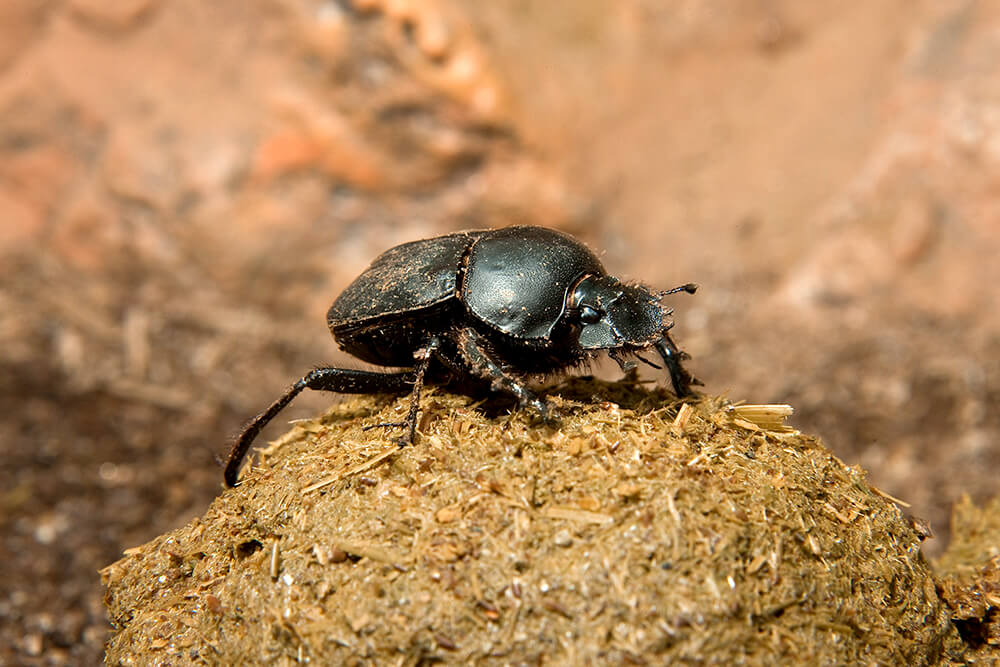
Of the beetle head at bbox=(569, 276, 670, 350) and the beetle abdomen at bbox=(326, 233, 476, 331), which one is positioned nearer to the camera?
the beetle head at bbox=(569, 276, 670, 350)

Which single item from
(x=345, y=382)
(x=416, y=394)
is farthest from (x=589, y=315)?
(x=345, y=382)

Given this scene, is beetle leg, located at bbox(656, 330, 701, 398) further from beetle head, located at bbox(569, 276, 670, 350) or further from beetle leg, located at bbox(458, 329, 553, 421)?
beetle leg, located at bbox(458, 329, 553, 421)

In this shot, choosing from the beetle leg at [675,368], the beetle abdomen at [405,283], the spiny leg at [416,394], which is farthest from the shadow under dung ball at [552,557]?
the beetle abdomen at [405,283]

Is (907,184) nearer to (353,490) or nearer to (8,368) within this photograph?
(353,490)

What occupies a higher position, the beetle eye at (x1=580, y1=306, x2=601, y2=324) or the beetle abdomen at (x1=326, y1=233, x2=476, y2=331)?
the beetle abdomen at (x1=326, y1=233, x2=476, y2=331)

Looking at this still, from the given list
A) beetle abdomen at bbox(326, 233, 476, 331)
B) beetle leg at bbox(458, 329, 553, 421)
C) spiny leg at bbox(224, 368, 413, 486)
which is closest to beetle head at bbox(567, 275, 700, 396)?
beetle leg at bbox(458, 329, 553, 421)

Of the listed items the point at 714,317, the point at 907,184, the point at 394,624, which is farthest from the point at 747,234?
the point at 394,624

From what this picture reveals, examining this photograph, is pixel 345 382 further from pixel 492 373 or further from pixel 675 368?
pixel 675 368
